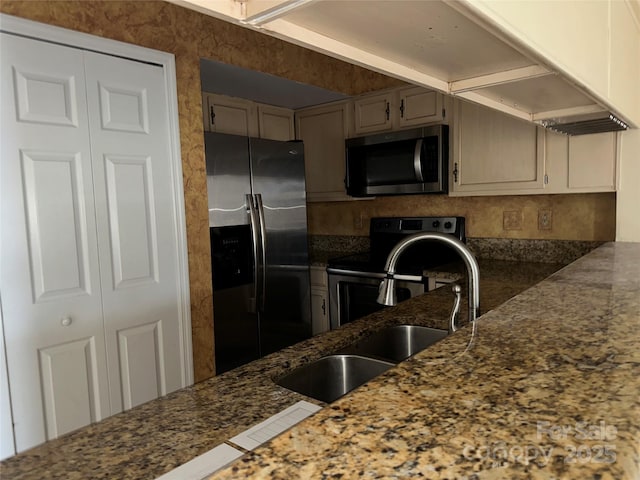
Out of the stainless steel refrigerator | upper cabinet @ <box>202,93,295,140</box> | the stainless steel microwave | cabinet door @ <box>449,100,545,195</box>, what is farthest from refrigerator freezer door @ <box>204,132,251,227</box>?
cabinet door @ <box>449,100,545,195</box>

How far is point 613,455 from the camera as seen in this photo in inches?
16.7

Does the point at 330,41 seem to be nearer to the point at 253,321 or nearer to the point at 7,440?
the point at 7,440

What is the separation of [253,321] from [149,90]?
4.83ft

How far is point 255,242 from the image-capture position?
8.69 feet

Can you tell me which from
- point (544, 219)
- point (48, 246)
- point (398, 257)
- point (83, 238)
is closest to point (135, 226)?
point (83, 238)

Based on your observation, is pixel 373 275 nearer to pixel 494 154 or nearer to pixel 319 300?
pixel 319 300

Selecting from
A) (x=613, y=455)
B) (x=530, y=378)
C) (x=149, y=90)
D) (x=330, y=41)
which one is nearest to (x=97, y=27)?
(x=149, y=90)

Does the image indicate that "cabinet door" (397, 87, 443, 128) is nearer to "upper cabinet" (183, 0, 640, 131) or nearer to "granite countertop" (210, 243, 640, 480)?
"upper cabinet" (183, 0, 640, 131)

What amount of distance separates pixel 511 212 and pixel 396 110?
109 cm

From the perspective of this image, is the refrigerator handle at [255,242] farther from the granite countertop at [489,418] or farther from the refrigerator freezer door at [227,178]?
the granite countertop at [489,418]

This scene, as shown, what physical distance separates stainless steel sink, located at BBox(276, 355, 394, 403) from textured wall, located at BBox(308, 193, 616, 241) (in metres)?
2.01

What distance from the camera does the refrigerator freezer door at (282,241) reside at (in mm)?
2732

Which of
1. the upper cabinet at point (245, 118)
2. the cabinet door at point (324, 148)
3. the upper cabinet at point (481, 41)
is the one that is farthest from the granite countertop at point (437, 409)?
the cabinet door at point (324, 148)

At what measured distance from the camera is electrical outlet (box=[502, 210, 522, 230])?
9.22 ft
